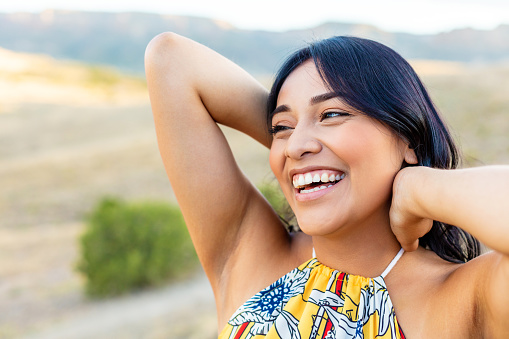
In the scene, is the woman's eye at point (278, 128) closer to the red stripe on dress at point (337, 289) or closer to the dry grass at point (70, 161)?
the red stripe on dress at point (337, 289)

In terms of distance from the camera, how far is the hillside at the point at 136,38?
80.6 metres

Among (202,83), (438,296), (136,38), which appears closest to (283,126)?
(202,83)

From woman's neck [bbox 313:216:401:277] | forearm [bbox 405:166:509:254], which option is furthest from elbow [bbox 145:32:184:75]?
forearm [bbox 405:166:509:254]

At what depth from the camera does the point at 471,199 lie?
124 centimetres

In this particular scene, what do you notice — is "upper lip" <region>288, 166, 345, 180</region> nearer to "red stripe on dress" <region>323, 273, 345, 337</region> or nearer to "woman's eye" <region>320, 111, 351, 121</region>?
"woman's eye" <region>320, 111, 351, 121</region>

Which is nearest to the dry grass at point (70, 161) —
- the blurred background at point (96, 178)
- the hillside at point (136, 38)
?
the blurred background at point (96, 178)

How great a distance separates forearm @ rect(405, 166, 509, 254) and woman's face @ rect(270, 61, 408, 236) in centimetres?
14

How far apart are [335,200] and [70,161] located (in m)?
21.4

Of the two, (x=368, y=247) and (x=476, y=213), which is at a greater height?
(x=476, y=213)

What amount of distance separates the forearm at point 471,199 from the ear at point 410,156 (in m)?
0.20

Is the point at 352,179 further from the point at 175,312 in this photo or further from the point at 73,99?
the point at 73,99

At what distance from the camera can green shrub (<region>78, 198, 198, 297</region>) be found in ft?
29.6

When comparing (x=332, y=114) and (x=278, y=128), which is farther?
(x=278, y=128)

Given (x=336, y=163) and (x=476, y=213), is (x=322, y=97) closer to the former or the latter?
(x=336, y=163)
